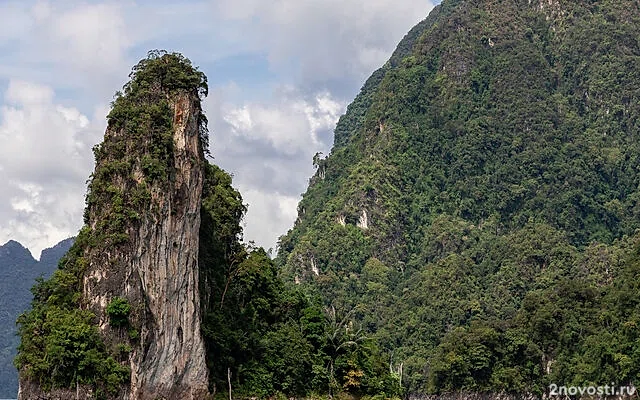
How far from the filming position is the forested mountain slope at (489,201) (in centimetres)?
10288

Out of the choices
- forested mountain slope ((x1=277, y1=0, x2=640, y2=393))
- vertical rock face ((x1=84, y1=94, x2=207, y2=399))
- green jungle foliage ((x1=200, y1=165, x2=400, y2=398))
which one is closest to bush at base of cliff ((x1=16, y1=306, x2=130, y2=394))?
vertical rock face ((x1=84, y1=94, x2=207, y2=399))

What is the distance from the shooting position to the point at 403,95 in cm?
17250

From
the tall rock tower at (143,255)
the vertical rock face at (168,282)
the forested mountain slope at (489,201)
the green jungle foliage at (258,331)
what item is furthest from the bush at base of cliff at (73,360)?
the forested mountain slope at (489,201)

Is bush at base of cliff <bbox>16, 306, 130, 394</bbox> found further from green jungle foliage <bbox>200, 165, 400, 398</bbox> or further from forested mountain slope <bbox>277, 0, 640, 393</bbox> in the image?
forested mountain slope <bbox>277, 0, 640, 393</bbox>

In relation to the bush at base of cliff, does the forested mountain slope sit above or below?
above

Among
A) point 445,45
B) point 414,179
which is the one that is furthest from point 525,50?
point 414,179

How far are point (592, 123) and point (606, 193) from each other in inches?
Answer: 680

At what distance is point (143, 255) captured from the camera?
53.7m

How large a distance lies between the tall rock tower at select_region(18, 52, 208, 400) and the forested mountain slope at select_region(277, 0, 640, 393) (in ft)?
164

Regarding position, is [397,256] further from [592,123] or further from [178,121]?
[178,121]

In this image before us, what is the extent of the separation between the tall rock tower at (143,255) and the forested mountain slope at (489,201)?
50.0 m

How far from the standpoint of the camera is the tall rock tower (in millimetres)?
51906

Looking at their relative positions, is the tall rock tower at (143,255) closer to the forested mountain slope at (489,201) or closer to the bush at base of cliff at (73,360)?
the bush at base of cliff at (73,360)

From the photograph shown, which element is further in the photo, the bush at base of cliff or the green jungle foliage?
the green jungle foliage
